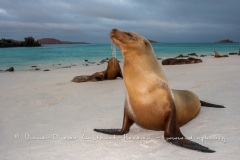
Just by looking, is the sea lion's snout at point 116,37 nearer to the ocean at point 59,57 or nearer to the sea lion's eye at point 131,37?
the sea lion's eye at point 131,37

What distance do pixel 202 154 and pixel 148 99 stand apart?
3.03ft

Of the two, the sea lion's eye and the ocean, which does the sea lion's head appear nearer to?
the sea lion's eye

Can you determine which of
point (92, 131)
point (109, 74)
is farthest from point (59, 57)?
point (92, 131)

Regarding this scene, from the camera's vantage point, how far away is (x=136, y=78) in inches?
147

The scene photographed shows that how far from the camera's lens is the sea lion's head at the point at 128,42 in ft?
12.5

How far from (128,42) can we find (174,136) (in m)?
1.28

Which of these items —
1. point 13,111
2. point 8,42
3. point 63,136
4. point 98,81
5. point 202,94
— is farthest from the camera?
point 8,42

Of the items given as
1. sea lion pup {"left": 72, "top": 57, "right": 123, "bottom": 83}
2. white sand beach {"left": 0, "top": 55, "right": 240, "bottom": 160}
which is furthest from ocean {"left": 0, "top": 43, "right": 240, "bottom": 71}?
white sand beach {"left": 0, "top": 55, "right": 240, "bottom": 160}

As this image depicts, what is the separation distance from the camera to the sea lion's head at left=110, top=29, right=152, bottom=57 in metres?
3.81

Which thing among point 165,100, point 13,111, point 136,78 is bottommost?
point 13,111

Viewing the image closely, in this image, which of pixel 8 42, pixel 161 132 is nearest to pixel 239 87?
pixel 161 132

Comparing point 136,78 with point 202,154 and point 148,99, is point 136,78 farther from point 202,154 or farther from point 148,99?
point 202,154

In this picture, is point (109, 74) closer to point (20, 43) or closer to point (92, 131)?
point (92, 131)

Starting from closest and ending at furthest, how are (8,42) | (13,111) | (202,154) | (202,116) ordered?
(202,154), (202,116), (13,111), (8,42)
